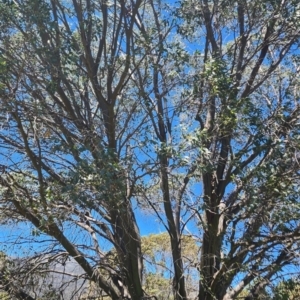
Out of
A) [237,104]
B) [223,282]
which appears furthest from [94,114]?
[223,282]

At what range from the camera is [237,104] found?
6.61 meters

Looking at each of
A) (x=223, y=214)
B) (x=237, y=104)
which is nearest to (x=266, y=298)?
(x=223, y=214)

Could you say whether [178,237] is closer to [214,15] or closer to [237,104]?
[237,104]

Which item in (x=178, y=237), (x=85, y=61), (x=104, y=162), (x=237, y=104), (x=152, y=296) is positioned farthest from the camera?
(x=178, y=237)

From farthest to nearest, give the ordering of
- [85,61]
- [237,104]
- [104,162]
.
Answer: [85,61], [237,104], [104,162]

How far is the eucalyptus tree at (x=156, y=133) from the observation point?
6422 mm

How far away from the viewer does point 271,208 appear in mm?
6926

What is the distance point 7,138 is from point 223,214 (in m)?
3.58

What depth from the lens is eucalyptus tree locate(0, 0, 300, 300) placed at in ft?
21.1

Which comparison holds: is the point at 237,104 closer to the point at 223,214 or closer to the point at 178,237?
the point at 223,214

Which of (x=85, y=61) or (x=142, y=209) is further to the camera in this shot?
(x=142, y=209)

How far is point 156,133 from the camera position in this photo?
7.96m

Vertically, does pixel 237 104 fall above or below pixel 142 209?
above

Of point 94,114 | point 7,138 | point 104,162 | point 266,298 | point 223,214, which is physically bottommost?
point 266,298
